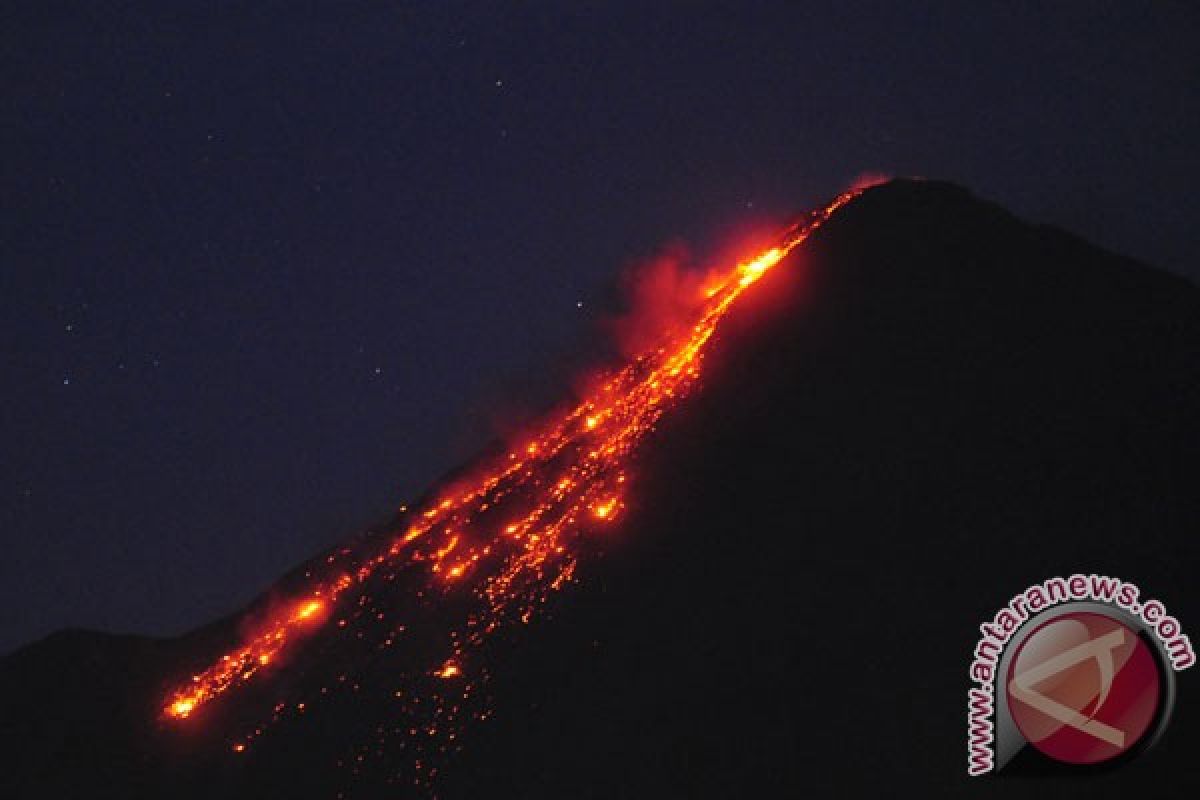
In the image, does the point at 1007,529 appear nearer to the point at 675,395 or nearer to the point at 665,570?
the point at 665,570

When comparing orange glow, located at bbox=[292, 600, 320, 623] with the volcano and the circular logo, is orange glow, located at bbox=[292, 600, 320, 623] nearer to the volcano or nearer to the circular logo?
the volcano

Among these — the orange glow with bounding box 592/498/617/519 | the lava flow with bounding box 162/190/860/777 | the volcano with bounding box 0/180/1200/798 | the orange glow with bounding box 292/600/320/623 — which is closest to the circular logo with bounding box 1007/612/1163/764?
the volcano with bounding box 0/180/1200/798

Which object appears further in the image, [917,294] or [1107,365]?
[917,294]

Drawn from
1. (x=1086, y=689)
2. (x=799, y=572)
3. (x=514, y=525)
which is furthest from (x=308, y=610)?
(x=1086, y=689)

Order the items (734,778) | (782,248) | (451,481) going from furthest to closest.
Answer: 1. (451,481)
2. (782,248)
3. (734,778)

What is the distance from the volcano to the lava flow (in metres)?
0.17

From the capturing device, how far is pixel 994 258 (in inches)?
982

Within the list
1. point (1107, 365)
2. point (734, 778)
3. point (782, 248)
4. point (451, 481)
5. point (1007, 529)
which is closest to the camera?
point (734, 778)

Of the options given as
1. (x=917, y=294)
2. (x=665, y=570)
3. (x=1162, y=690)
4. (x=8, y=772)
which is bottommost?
(x=1162, y=690)

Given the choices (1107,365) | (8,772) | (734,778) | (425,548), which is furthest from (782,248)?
(8,772)

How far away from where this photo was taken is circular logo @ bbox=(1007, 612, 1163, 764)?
1108 centimetres

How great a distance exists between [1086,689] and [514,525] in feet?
51.3

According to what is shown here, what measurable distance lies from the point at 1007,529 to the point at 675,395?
9.00 meters

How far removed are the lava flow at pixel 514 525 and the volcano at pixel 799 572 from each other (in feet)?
0.56
